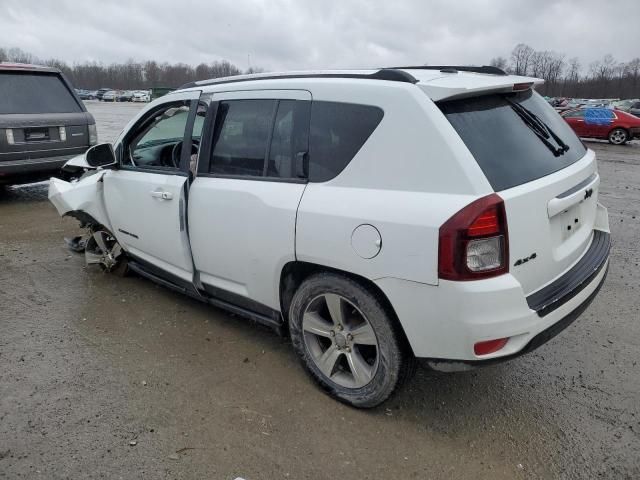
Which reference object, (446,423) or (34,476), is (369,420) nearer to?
(446,423)

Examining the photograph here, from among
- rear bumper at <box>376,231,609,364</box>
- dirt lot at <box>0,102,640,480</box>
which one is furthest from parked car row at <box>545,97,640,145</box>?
rear bumper at <box>376,231,609,364</box>

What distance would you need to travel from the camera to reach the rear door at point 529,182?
7.77 feet

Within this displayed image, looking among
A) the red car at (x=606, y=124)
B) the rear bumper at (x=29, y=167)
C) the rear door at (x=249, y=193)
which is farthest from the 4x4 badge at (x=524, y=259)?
the red car at (x=606, y=124)

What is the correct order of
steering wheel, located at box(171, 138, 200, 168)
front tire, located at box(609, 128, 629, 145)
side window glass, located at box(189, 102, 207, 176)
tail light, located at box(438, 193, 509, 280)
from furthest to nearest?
front tire, located at box(609, 128, 629, 145) < steering wheel, located at box(171, 138, 200, 168) < side window glass, located at box(189, 102, 207, 176) < tail light, located at box(438, 193, 509, 280)

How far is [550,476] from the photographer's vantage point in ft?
7.87

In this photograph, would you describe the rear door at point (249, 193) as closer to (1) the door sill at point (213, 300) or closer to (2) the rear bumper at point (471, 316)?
(1) the door sill at point (213, 300)

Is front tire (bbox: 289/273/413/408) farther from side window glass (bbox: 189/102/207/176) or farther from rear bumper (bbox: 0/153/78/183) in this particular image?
rear bumper (bbox: 0/153/78/183)

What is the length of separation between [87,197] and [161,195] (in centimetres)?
123

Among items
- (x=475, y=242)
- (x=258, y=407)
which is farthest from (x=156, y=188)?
(x=475, y=242)

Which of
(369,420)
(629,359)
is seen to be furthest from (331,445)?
(629,359)

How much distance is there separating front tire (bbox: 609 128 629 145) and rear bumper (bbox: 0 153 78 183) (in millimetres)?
19635

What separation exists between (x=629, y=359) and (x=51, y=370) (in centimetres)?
384

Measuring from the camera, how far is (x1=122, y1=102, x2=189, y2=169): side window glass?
148 inches

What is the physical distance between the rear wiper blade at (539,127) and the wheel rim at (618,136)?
1969 centimetres
